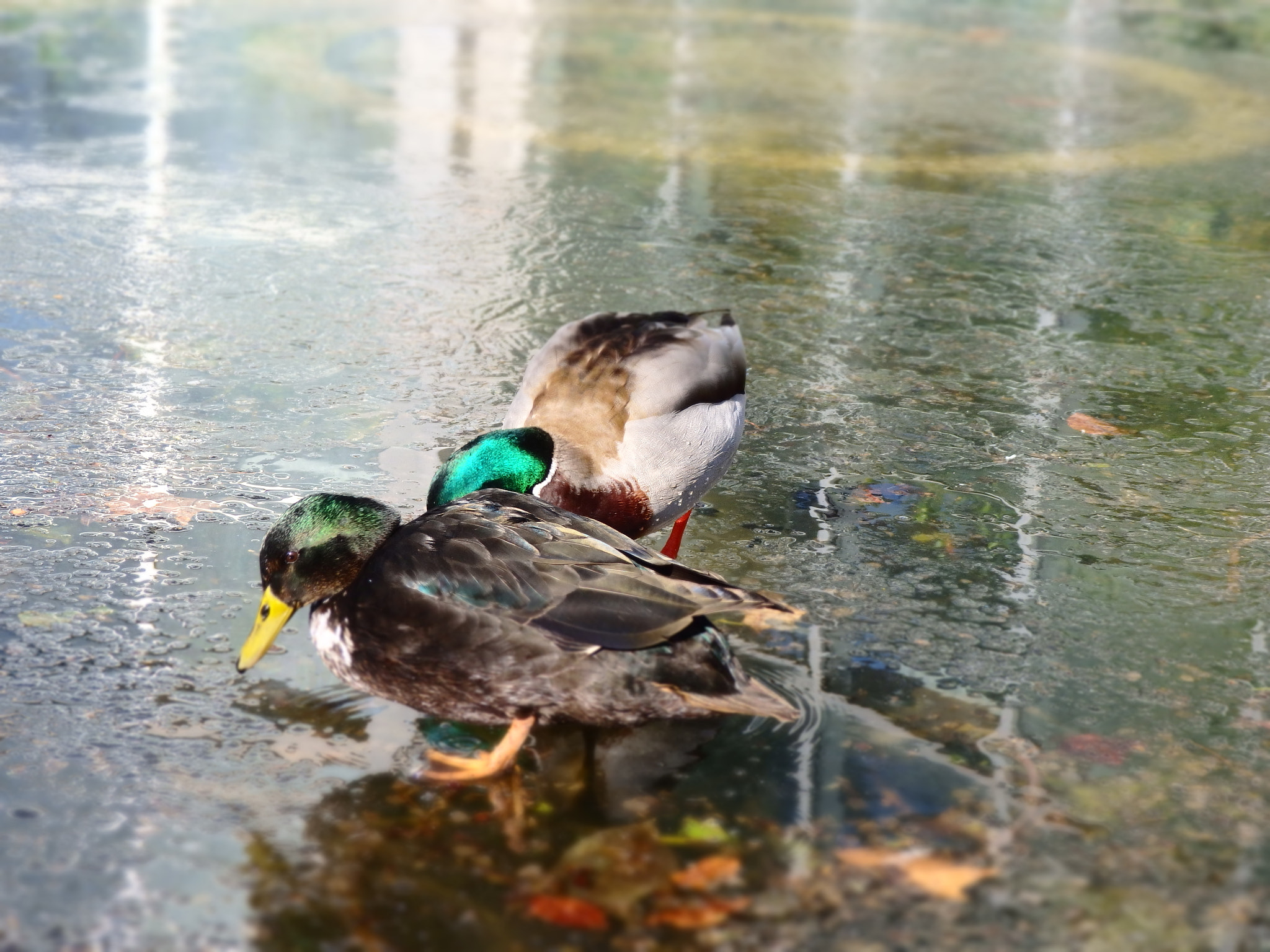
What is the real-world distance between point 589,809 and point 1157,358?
3.48 metres

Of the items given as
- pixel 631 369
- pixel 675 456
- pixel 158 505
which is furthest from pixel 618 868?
pixel 158 505

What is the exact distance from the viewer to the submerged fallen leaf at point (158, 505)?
3865 mm

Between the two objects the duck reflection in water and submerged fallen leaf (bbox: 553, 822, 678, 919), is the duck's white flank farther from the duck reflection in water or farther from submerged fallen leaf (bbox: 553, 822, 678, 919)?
submerged fallen leaf (bbox: 553, 822, 678, 919)

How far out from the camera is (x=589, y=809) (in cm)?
270

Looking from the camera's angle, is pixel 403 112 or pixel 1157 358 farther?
pixel 403 112

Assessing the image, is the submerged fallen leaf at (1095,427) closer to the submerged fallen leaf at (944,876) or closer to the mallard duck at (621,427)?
the mallard duck at (621,427)

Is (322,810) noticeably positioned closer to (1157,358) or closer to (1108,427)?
(1108,427)

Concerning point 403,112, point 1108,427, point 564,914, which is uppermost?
point 403,112

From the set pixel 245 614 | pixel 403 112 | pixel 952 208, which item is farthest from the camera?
pixel 403 112

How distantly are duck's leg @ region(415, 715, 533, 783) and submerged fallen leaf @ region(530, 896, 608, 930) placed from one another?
0.41 m

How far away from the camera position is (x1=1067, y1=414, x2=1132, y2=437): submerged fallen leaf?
15.2 ft

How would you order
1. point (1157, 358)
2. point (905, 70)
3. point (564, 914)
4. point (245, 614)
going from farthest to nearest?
point (905, 70) < point (1157, 358) < point (245, 614) < point (564, 914)

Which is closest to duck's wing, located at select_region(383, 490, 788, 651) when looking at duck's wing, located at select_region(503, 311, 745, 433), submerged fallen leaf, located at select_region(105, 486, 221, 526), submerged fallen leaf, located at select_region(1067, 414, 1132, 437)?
duck's wing, located at select_region(503, 311, 745, 433)

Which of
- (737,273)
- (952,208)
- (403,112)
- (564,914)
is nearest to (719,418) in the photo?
(564,914)
